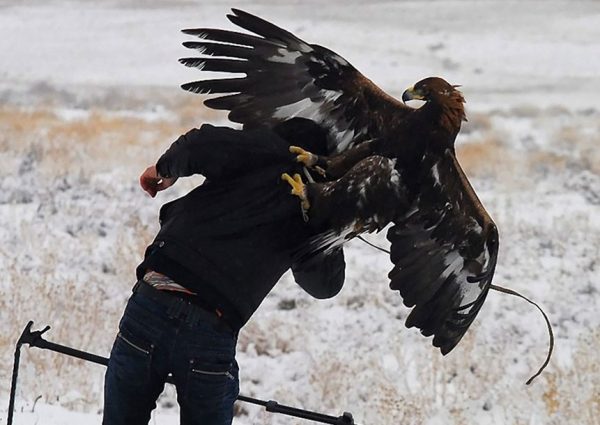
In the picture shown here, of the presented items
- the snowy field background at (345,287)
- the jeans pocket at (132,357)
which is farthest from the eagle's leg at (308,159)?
the snowy field background at (345,287)

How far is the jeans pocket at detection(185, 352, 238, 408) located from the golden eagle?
1.35 ft

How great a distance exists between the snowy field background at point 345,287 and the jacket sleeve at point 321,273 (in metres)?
2.39

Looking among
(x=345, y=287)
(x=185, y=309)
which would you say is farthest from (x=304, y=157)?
(x=345, y=287)

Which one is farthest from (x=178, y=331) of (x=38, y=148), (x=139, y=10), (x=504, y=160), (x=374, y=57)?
(x=139, y=10)

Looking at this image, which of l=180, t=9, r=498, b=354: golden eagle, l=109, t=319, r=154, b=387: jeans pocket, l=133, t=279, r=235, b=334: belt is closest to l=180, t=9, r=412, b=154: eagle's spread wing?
l=180, t=9, r=498, b=354: golden eagle

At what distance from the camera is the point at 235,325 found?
7.36ft

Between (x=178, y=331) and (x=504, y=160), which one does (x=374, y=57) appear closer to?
(x=504, y=160)

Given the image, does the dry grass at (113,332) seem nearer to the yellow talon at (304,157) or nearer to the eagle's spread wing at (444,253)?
the eagle's spread wing at (444,253)

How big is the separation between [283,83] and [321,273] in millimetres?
596

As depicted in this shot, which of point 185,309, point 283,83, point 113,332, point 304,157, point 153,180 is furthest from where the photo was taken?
point 113,332

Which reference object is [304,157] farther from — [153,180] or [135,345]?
[135,345]

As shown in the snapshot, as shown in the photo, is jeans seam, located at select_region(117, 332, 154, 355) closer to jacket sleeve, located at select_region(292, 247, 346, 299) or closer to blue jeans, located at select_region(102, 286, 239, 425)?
blue jeans, located at select_region(102, 286, 239, 425)

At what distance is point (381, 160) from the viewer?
2297 mm

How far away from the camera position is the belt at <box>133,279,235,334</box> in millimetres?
2178
